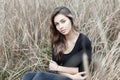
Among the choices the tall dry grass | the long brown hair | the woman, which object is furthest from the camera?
the tall dry grass

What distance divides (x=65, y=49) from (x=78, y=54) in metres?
0.13

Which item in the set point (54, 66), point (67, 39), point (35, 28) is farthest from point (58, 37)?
point (35, 28)

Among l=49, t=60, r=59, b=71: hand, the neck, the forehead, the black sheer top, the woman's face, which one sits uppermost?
the forehead

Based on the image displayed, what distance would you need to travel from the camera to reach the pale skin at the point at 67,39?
1798 mm

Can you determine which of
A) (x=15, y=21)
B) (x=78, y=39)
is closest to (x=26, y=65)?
(x=15, y=21)

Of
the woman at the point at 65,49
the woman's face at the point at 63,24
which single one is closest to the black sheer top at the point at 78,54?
the woman at the point at 65,49

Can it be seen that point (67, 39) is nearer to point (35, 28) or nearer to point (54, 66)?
point (54, 66)

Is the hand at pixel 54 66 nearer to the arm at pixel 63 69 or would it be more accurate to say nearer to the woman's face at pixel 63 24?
the arm at pixel 63 69

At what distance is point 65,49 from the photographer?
6.37ft

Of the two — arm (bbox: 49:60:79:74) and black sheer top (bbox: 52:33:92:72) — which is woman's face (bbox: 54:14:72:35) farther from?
arm (bbox: 49:60:79:74)

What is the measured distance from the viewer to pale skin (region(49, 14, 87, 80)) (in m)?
1.80

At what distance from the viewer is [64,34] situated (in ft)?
6.21

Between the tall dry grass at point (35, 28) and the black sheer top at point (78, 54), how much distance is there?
0.63 feet

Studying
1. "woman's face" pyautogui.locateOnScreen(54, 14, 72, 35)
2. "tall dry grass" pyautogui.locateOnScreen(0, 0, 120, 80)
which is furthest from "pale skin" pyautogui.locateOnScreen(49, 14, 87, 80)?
"tall dry grass" pyautogui.locateOnScreen(0, 0, 120, 80)
